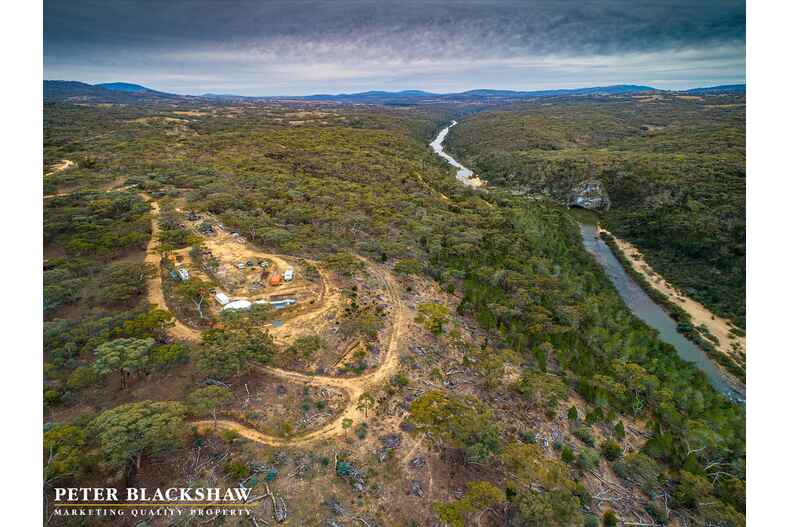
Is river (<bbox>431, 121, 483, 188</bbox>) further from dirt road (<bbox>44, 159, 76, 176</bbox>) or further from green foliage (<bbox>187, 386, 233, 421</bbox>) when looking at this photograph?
dirt road (<bbox>44, 159, 76, 176</bbox>)

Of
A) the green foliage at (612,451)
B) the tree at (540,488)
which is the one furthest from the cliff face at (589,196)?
the tree at (540,488)

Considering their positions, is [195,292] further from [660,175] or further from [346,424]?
[660,175]

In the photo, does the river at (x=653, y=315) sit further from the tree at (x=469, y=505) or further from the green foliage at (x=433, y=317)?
the tree at (x=469, y=505)

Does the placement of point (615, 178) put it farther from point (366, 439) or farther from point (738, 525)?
point (366, 439)

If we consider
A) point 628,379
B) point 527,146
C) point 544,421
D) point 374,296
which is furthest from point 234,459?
Answer: point 527,146

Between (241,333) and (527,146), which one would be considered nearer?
(241,333)

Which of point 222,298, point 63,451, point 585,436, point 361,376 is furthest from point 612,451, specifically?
point 222,298

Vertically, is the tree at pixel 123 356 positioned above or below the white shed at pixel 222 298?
below
